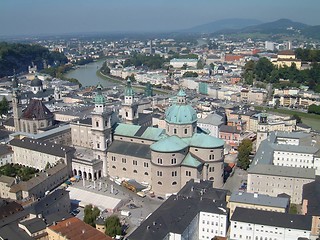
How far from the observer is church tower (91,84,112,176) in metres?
31.2

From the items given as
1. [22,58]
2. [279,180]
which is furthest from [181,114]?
[22,58]

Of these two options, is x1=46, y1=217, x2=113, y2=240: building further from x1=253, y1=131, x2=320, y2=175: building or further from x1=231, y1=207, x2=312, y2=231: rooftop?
x1=253, y1=131, x2=320, y2=175: building

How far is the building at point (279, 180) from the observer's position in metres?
27.1

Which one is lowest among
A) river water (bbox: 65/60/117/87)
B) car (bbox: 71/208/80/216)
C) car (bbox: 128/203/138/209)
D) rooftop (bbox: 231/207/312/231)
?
river water (bbox: 65/60/117/87)

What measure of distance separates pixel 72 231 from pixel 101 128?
12012 millimetres

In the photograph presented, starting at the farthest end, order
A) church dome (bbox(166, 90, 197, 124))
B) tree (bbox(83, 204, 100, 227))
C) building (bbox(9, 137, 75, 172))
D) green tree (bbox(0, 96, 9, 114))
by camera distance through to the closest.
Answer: green tree (bbox(0, 96, 9, 114)), building (bbox(9, 137, 75, 172)), church dome (bbox(166, 90, 197, 124)), tree (bbox(83, 204, 100, 227))

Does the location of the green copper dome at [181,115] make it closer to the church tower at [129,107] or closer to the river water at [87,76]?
the church tower at [129,107]

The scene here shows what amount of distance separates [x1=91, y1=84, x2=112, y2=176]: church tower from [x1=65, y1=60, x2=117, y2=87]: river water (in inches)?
2041

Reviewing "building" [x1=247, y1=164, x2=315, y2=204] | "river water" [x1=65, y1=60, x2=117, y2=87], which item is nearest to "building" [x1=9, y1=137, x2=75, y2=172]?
"building" [x1=247, y1=164, x2=315, y2=204]

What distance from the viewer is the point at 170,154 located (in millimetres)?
27750

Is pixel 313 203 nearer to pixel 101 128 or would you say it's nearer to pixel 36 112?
pixel 101 128

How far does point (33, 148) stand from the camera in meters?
33.8

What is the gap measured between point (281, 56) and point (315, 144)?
163ft

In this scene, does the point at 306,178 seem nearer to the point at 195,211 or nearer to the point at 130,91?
the point at 195,211
